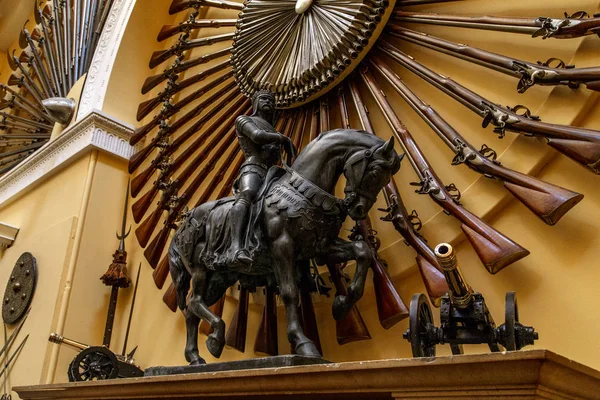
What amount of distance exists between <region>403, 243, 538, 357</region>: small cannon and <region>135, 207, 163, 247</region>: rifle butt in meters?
2.00

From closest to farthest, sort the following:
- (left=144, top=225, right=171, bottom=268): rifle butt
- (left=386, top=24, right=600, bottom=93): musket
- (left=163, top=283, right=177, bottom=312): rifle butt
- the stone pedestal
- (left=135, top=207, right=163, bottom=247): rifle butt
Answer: the stone pedestal < (left=386, top=24, right=600, bottom=93): musket < (left=163, top=283, right=177, bottom=312): rifle butt < (left=144, top=225, right=171, bottom=268): rifle butt < (left=135, top=207, right=163, bottom=247): rifle butt

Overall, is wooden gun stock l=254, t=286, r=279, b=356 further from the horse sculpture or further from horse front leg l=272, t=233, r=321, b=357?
horse front leg l=272, t=233, r=321, b=357

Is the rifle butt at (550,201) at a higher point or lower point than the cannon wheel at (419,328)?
higher

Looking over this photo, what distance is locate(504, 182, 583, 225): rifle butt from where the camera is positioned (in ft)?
5.25

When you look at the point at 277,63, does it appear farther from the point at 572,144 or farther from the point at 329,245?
the point at 572,144

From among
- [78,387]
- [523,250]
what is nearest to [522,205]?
[523,250]

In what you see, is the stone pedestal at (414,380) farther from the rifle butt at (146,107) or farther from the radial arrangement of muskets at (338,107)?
the rifle butt at (146,107)

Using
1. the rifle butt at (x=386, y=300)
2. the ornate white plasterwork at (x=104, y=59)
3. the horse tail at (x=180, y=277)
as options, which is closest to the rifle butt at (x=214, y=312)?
the horse tail at (x=180, y=277)

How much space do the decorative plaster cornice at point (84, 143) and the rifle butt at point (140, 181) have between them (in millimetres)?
344

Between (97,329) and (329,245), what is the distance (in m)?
1.91

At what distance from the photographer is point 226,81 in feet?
10.2

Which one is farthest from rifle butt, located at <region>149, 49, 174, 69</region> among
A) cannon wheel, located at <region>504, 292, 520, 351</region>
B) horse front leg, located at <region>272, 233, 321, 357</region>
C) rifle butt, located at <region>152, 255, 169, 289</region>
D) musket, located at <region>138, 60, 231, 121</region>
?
cannon wheel, located at <region>504, 292, 520, 351</region>

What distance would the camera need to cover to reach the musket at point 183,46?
311 centimetres

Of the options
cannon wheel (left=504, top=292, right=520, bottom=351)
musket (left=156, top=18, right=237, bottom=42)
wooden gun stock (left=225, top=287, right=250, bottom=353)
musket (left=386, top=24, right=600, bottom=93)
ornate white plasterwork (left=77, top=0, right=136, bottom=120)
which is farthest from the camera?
ornate white plasterwork (left=77, top=0, right=136, bottom=120)
